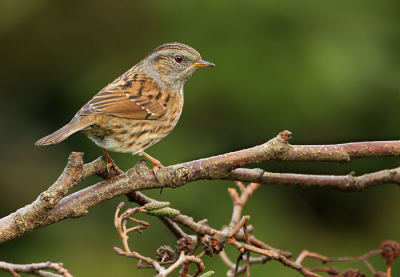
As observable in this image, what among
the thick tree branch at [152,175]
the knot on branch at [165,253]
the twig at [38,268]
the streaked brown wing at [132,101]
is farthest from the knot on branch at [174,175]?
the streaked brown wing at [132,101]

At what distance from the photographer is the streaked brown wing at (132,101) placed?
254cm

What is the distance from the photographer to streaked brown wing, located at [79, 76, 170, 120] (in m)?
2.54

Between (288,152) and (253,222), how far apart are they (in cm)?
152

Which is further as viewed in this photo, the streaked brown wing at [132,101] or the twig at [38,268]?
the streaked brown wing at [132,101]

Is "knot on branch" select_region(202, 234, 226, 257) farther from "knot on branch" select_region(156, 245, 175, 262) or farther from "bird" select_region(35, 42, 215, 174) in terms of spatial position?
"bird" select_region(35, 42, 215, 174)

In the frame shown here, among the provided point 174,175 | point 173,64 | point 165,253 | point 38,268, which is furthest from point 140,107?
point 38,268

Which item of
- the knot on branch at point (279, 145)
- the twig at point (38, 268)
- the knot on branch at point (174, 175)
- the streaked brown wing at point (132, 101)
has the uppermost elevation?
the streaked brown wing at point (132, 101)

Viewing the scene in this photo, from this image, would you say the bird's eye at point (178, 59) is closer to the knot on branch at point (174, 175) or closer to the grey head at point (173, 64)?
the grey head at point (173, 64)

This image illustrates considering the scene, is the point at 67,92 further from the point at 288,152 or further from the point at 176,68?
the point at 288,152

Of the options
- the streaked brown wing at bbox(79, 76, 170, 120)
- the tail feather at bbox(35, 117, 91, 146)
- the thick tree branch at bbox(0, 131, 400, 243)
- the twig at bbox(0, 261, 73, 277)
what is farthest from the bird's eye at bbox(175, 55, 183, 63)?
the twig at bbox(0, 261, 73, 277)

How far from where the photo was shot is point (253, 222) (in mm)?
3244

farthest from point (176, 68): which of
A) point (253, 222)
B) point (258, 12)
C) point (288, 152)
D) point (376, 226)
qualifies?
point (376, 226)

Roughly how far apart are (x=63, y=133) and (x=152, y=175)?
624 millimetres

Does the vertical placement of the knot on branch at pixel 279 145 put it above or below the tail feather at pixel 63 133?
above
